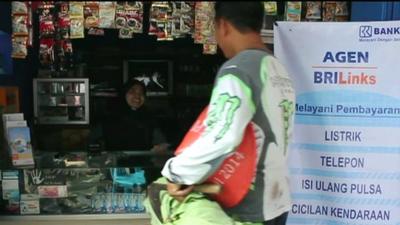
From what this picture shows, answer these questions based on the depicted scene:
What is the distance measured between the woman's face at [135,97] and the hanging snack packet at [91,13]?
0.71 metres

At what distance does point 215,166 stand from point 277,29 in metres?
1.22

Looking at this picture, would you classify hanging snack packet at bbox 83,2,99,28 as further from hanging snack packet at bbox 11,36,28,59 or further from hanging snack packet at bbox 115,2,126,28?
hanging snack packet at bbox 11,36,28,59

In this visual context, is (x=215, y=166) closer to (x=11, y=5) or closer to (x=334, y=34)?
(x=334, y=34)

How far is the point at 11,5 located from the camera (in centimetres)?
384

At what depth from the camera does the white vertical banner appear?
8.21 feet

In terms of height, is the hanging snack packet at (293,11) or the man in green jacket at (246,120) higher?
the hanging snack packet at (293,11)

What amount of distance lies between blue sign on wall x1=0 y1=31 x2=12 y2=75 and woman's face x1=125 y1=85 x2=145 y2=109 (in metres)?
1.02

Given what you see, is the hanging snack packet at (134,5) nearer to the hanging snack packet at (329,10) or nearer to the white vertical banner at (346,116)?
the hanging snack packet at (329,10)

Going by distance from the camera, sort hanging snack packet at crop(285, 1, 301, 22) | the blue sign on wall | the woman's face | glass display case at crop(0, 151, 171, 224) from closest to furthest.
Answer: glass display case at crop(0, 151, 171, 224), the blue sign on wall, hanging snack packet at crop(285, 1, 301, 22), the woman's face

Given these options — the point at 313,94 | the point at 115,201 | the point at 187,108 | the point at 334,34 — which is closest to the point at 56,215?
the point at 115,201

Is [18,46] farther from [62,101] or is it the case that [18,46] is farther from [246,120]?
[246,120]

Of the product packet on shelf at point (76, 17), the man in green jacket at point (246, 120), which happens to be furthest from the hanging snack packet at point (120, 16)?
the man in green jacket at point (246, 120)

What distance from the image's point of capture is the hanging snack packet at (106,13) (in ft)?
13.3

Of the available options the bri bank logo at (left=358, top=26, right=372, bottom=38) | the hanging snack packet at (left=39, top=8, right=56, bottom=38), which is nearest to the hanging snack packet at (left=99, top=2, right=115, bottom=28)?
the hanging snack packet at (left=39, top=8, right=56, bottom=38)
